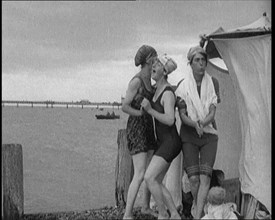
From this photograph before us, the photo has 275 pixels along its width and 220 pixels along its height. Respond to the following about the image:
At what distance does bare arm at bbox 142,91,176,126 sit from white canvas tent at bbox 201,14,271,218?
96 centimetres

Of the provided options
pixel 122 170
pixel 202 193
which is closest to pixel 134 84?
pixel 202 193

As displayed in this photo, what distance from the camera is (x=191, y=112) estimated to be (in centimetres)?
751

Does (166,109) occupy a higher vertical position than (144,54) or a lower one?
lower

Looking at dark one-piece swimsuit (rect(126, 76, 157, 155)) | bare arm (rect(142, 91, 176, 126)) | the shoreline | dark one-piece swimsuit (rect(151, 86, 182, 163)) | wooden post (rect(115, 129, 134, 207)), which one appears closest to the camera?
bare arm (rect(142, 91, 176, 126))

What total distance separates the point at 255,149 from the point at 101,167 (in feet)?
13.7

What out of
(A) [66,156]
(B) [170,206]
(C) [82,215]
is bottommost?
(C) [82,215]

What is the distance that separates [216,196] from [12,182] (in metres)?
2.81

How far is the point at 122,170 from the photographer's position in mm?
9102

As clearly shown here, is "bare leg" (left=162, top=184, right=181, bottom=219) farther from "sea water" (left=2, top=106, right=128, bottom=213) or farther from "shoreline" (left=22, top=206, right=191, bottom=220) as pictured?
"sea water" (left=2, top=106, right=128, bottom=213)

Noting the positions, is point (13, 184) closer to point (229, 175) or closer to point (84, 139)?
point (229, 175)

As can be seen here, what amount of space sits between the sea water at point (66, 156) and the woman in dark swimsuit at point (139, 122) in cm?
139

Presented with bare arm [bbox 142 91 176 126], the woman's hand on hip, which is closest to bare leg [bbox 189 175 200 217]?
bare arm [bbox 142 91 176 126]

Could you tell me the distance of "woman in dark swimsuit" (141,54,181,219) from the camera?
714 cm

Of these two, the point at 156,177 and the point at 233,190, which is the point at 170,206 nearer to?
the point at 156,177
